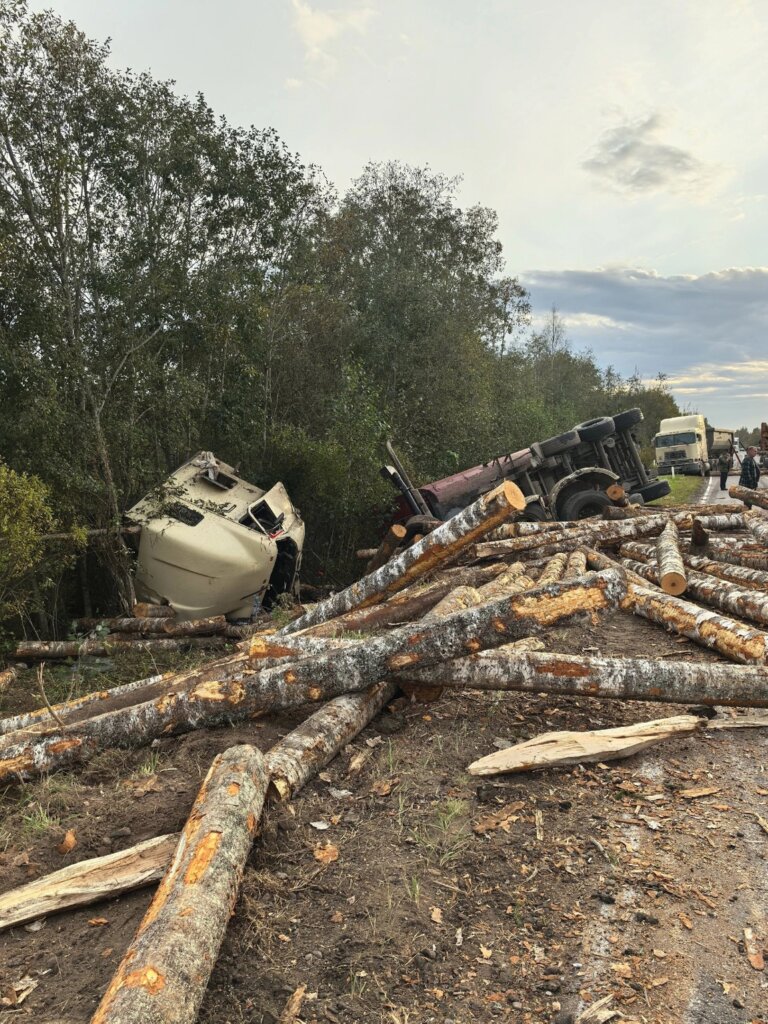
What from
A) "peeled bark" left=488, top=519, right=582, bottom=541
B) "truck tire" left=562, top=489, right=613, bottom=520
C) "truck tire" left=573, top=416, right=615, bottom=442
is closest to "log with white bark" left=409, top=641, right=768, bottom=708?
"peeled bark" left=488, top=519, right=582, bottom=541

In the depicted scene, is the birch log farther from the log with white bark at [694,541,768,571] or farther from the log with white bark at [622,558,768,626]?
the log with white bark at [694,541,768,571]

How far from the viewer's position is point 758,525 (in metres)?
11.4

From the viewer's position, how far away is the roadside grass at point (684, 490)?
22.6 meters

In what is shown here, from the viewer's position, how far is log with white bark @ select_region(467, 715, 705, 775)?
4.55 metres

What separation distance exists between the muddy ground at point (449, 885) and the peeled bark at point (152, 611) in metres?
8.29

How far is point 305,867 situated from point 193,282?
46.6 ft

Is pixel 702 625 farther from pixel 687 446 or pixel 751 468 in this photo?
pixel 687 446

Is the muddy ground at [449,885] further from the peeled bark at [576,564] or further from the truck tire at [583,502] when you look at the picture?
the truck tire at [583,502]

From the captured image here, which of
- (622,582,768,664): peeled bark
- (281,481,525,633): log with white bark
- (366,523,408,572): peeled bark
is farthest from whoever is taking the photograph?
(366,523,408,572): peeled bark

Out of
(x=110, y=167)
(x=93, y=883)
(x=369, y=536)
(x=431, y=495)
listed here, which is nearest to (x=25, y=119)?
(x=110, y=167)

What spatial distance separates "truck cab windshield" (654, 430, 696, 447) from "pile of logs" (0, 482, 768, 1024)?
25.8 metres

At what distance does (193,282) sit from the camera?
15.4 meters

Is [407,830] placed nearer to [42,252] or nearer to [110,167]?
→ [42,252]

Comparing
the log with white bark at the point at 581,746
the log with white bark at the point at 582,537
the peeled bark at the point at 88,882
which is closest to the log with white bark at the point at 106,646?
the log with white bark at the point at 582,537
